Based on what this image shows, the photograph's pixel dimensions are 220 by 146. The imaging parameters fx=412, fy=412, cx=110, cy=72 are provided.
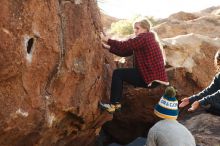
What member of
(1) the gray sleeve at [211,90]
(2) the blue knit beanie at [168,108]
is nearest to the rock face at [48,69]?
(1) the gray sleeve at [211,90]

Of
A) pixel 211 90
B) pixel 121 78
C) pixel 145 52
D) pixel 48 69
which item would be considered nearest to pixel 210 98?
pixel 211 90

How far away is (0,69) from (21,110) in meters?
0.95

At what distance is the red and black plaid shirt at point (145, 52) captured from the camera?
319 inches

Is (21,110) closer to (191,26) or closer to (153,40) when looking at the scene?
(153,40)

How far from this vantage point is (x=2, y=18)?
6000mm

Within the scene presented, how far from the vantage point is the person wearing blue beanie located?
14.1 feet

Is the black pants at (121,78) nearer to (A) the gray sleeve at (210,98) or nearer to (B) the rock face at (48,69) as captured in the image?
(B) the rock face at (48,69)

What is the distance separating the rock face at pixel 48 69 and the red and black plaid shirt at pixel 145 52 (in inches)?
21.1

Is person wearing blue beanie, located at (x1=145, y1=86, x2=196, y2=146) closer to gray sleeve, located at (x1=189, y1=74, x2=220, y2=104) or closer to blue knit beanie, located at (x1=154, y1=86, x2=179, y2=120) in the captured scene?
blue knit beanie, located at (x1=154, y1=86, x2=179, y2=120)

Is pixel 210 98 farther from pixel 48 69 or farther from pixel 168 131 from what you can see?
pixel 168 131

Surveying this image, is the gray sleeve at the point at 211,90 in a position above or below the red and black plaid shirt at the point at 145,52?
below

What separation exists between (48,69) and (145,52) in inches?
82.2

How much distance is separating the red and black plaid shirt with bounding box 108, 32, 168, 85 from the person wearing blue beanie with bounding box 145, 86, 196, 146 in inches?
140

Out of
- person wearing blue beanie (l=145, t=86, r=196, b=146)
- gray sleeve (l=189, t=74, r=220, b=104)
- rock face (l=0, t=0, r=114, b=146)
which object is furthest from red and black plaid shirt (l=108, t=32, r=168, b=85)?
person wearing blue beanie (l=145, t=86, r=196, b=146)
